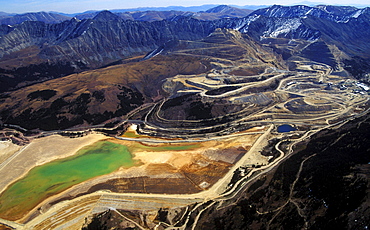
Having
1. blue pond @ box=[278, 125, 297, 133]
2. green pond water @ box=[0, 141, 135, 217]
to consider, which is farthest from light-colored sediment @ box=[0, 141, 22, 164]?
blue pond @ box=[278, 125, 297, 133]

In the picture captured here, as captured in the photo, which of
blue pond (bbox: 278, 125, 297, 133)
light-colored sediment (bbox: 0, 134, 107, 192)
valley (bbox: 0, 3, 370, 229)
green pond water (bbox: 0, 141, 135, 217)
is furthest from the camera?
blue pond (bbox: 278, 125, 297, 133)

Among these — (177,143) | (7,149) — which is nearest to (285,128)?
(177,143)

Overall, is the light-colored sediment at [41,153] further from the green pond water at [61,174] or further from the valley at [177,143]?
the green pond water at [61,174]

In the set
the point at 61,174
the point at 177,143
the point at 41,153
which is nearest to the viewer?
the point at 61,174

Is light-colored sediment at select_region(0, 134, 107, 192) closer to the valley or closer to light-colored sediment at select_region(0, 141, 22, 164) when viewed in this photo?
the valley

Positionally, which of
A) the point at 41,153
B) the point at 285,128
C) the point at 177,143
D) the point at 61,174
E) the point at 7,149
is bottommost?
the point at 7,149

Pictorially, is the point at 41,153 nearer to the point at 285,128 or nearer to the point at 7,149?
the point at 7,149

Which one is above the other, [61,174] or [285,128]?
[285,128]
